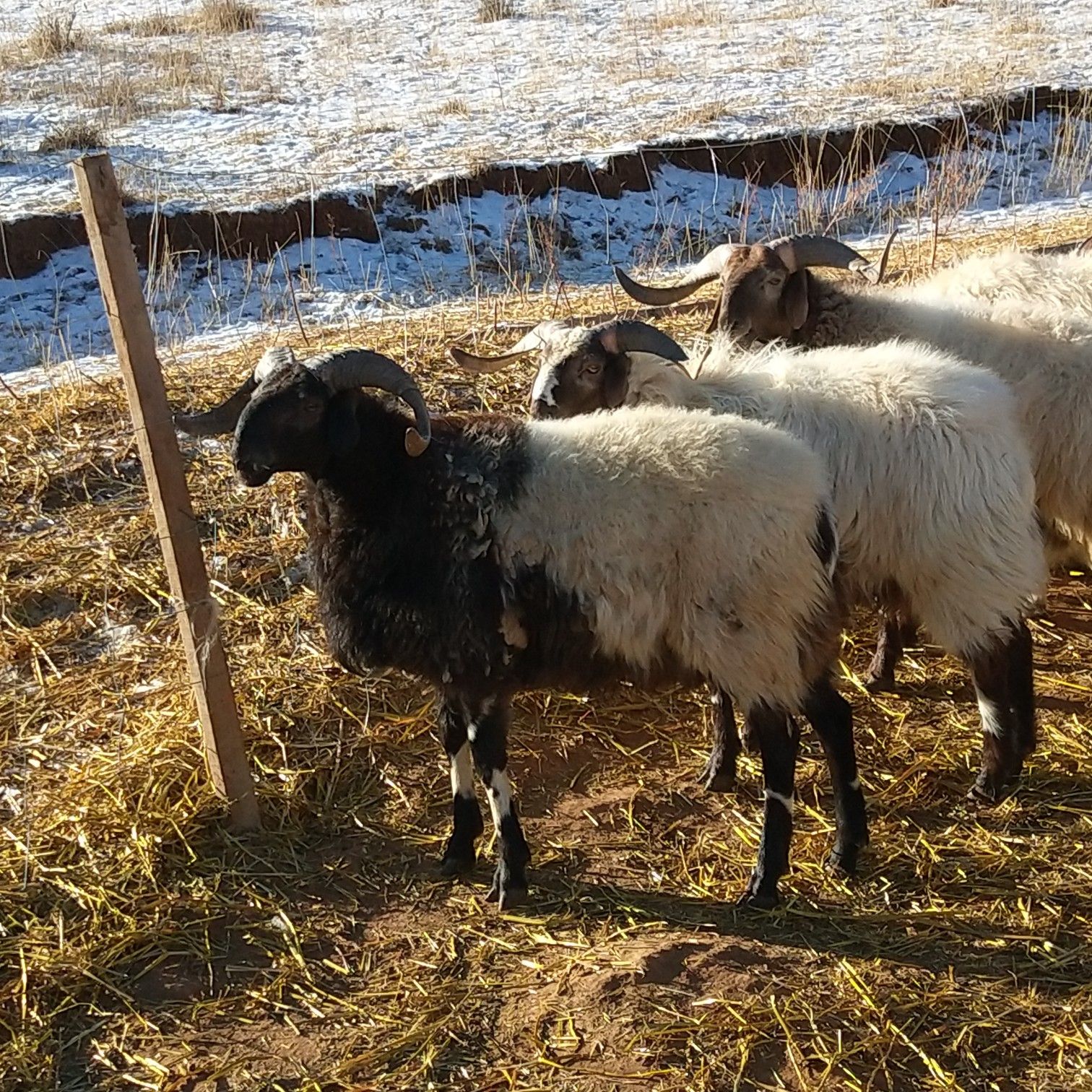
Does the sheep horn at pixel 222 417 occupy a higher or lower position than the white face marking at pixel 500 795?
higher

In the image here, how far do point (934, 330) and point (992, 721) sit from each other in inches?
79.4

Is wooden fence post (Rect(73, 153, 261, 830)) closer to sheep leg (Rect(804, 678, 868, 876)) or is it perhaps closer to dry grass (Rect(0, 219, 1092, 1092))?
dry grass (Rect(0, 219, 1092, 1092))

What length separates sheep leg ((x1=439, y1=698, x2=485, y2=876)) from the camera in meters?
4.17

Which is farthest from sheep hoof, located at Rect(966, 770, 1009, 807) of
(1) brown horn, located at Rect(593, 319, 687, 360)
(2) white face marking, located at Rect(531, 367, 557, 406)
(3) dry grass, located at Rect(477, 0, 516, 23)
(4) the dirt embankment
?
(3) dry grass, located at Rect(477, 0, 516, 23)

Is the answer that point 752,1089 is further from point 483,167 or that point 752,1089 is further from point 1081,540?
point 483,167

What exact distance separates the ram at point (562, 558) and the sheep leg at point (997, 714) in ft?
2.15

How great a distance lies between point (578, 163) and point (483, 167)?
114 centimetres

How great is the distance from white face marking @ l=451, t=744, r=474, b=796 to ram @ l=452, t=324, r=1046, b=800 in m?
1.59

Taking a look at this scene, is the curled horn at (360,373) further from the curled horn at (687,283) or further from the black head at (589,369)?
the curled horn at (687,283)

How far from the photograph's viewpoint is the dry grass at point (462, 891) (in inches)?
130

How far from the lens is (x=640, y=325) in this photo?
4.86 metres

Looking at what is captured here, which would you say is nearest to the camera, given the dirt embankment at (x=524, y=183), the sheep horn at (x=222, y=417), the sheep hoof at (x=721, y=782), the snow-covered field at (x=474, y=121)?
the sheep horn at (x=222, y=417)

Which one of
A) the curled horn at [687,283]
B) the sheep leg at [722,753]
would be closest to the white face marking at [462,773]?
the sheep leg at [722,753]

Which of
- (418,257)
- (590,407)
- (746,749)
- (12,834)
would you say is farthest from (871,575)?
(418,257)
